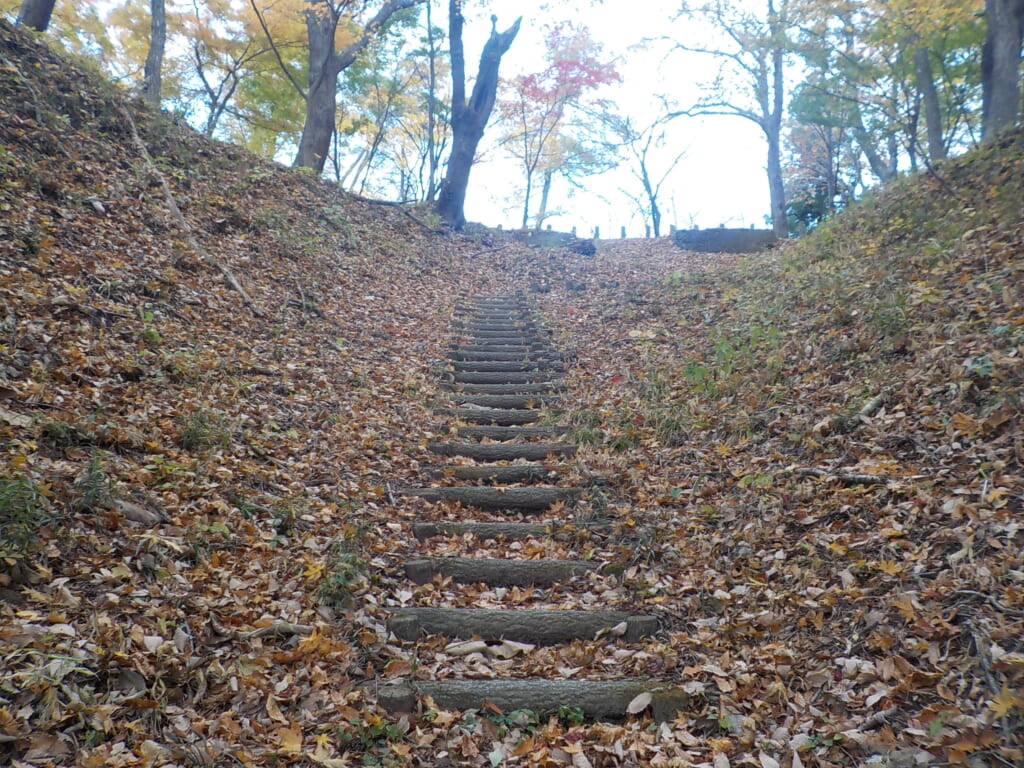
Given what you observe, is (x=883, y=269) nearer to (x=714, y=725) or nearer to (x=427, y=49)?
(x=714, y=725)

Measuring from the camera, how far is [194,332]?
649cm

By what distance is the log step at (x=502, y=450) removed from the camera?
650cm

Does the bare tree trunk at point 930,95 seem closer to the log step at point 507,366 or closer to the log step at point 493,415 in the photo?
the log step at point 507,366

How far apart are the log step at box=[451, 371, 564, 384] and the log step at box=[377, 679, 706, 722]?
5.61 metres

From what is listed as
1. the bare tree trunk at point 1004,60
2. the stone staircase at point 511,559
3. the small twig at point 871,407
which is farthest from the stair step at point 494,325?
the bare tree trunk at point 1004,60

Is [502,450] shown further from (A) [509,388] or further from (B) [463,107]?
(B) [463,107]

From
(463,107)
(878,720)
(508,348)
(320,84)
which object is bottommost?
(878,720)

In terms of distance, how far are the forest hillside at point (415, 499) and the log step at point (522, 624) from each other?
5.4 inches

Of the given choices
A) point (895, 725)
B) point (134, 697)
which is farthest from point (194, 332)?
point (895, 725)

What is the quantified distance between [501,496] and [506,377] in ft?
11.2

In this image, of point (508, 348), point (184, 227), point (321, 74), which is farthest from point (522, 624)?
point (321, 74)

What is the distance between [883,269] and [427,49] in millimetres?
19183

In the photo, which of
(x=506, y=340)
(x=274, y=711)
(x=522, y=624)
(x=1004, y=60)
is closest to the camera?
(x=274, y=711)

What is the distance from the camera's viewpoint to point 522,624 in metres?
3.95
